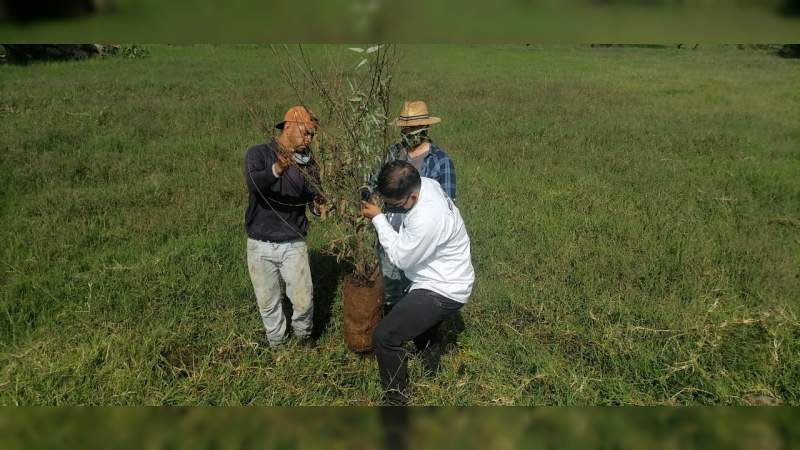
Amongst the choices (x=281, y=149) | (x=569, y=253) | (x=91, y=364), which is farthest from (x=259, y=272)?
(x=569, y=253)

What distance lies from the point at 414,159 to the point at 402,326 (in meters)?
1.46

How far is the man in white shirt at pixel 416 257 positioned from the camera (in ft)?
11.0

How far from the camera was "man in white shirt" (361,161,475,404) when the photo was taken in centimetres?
336

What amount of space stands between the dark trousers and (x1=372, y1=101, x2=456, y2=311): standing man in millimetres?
664

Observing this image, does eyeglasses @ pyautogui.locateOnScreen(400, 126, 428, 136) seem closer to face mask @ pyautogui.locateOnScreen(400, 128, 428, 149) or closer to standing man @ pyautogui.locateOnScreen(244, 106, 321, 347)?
face mask @ pyautogui.locateOnScreen(400, 128, 428, 149)

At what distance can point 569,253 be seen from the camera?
5730 mm

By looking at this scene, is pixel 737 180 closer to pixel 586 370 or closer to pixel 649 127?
pixel 649 127

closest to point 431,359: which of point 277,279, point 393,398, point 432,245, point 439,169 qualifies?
point 393,398

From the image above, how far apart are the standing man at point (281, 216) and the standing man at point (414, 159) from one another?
612 mm

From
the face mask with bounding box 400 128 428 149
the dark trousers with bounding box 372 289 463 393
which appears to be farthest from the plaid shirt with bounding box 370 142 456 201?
the dark trousers with bounding box 372 289 463 393

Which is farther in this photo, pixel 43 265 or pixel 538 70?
pixel 538 70

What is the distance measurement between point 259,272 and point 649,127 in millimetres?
9424

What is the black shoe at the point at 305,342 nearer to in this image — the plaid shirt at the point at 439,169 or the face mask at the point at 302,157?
the face mask at the point at 302,157
